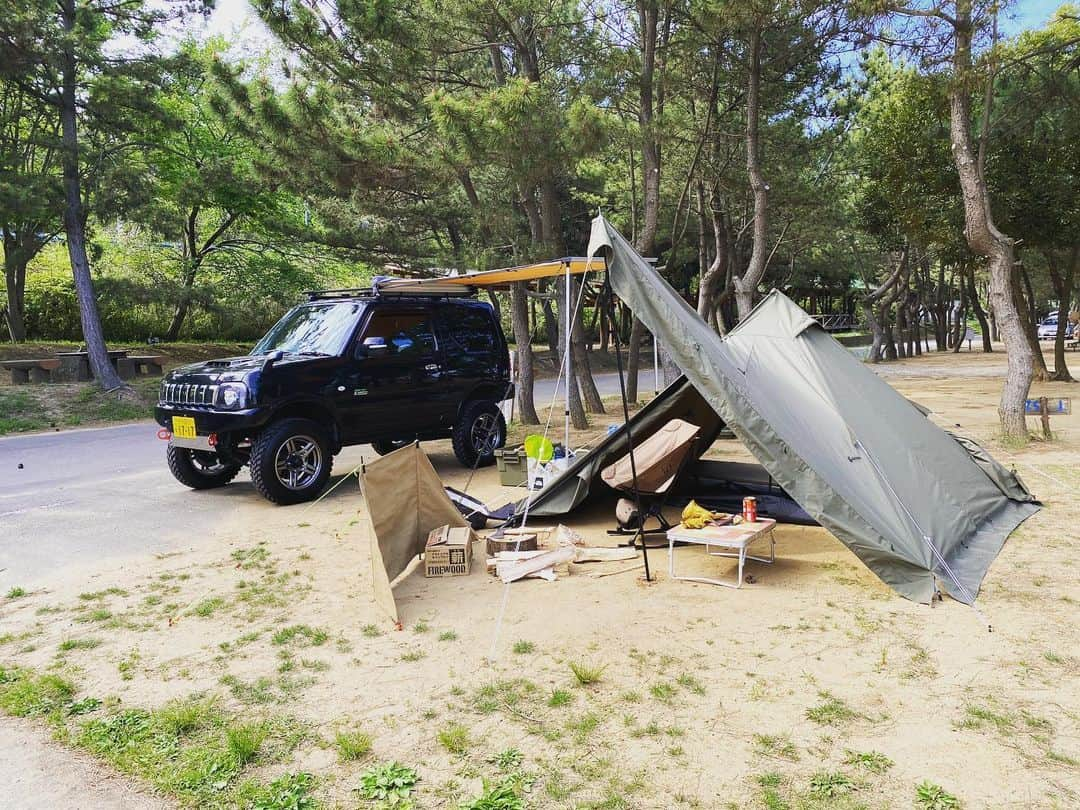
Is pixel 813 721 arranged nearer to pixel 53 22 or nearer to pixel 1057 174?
pixel 1057 174

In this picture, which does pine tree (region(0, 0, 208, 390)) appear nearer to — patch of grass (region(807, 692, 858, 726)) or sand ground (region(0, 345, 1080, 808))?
sand ground (region(0, 345, 1080, 808))

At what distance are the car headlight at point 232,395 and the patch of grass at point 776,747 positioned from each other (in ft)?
18.5

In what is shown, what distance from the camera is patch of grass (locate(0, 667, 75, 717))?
11.8 feet

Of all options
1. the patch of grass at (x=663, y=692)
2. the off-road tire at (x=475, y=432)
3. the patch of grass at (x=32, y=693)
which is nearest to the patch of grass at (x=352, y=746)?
the patch of grass at (x=663, y=692)

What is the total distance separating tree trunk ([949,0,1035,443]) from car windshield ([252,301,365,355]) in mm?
7816

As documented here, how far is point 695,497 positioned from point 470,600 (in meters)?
3.09

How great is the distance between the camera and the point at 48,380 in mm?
16594

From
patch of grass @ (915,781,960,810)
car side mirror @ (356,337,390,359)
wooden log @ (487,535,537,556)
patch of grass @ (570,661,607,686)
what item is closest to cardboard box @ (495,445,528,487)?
car side mirror @ (356,337,390,359)

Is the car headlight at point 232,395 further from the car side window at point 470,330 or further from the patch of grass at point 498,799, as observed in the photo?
the patch of grass at point 498,799

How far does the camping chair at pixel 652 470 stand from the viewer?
5.98m

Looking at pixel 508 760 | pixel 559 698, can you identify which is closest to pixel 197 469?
pixel 559 698

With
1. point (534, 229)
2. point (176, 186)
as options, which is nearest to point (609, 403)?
point (534, 229)

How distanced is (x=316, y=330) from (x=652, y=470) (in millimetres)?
4300

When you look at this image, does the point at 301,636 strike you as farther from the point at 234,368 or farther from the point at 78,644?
the point at 234,368
